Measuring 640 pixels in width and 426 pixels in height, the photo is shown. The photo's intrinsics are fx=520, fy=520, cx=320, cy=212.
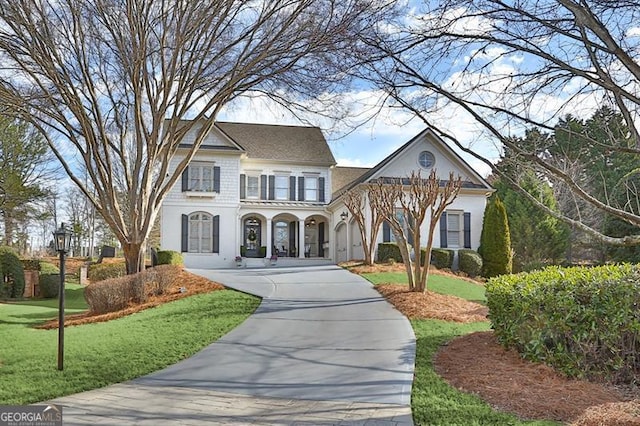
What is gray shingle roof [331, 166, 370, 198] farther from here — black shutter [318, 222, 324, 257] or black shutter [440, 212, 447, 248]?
black shutter [440, 212, 447, 248]

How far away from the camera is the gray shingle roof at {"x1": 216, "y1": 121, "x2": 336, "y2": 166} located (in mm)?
29331

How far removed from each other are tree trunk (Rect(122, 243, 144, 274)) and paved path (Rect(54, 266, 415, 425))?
531cm

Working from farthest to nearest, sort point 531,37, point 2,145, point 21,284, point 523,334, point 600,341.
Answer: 1. point 2,145
2. point 21,284
3. point 523,334
4. point 600,341
5. point 531,37

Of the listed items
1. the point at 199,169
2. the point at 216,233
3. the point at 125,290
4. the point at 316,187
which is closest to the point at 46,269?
the point at 216,233

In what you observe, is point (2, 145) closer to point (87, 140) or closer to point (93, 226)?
point (87, 140)

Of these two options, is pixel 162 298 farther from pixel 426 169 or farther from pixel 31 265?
pixel 426 169

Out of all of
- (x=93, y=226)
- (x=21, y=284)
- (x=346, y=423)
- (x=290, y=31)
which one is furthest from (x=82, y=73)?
(x=93, y=226)

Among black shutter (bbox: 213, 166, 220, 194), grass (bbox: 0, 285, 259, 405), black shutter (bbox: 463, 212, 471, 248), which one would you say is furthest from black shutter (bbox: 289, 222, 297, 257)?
Result: grass (bbox: 0, 285, 259, 405)

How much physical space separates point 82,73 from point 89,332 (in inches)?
280

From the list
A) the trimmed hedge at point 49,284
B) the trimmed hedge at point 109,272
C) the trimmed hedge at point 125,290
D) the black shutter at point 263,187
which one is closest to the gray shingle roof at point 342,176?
the black shutter at point 263,187

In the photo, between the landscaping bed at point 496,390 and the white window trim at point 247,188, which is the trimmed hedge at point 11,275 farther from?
the landscaping bed at point 496,390

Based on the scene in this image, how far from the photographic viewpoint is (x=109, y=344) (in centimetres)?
916

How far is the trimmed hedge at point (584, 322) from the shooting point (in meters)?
6.38

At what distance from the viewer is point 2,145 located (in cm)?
2427
